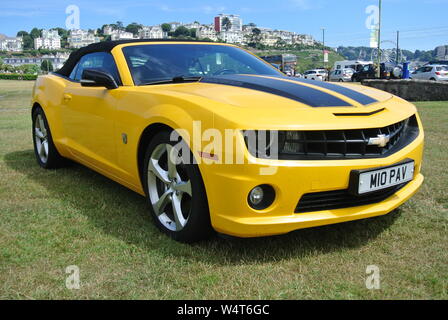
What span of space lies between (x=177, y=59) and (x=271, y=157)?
5.32ft

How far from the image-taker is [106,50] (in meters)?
3.87

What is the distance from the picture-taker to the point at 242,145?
2.35m

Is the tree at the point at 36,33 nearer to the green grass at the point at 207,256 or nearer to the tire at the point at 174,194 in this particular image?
the green grass at the point at 207,256

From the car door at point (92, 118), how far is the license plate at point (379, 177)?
71.8 inches

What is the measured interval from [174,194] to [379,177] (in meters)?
1.23

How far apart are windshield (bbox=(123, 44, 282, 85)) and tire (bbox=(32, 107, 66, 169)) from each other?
5.60ft

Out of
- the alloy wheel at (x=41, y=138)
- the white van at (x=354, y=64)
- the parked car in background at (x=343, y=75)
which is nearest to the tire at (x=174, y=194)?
the alloy wheel at (x=41, y=138)

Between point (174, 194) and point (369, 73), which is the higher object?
point (369, 73)

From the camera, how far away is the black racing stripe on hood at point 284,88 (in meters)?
2.70

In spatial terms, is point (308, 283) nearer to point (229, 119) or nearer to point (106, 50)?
point (229, 119)

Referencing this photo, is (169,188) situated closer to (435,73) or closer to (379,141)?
(379,141)

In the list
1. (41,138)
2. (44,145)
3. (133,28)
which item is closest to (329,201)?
(44,145)
